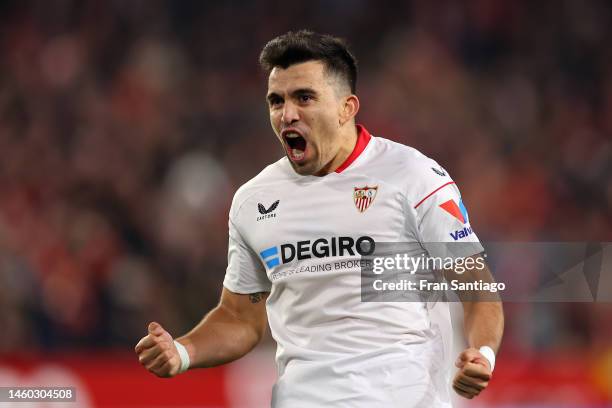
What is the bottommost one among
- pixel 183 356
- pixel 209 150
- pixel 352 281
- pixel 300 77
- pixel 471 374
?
pixel 471 374

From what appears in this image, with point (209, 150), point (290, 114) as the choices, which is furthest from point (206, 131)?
point (290, 114)

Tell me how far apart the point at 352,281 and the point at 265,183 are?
620 mm

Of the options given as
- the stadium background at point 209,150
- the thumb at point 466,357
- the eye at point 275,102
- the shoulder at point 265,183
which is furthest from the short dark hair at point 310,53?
the stadium background at point 209,150

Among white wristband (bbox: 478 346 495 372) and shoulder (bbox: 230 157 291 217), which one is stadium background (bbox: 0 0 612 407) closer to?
shoulder (bbox: 230 157 291 217)

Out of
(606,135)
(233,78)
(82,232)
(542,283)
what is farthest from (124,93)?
(542,283)

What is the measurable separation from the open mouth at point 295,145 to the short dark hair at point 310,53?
275 millimetres

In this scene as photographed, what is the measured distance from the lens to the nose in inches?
152

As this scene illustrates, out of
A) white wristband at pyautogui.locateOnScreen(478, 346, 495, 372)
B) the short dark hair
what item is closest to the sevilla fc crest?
the short dark hair

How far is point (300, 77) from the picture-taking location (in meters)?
3.89

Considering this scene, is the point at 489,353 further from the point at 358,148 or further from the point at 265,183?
the point at 265,183

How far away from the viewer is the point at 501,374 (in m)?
6.62

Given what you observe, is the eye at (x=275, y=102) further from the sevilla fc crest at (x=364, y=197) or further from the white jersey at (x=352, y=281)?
the sevilla fc crest at (x=364, y=197)

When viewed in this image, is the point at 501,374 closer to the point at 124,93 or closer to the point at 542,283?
the point at 542,283

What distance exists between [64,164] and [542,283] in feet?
16.1
